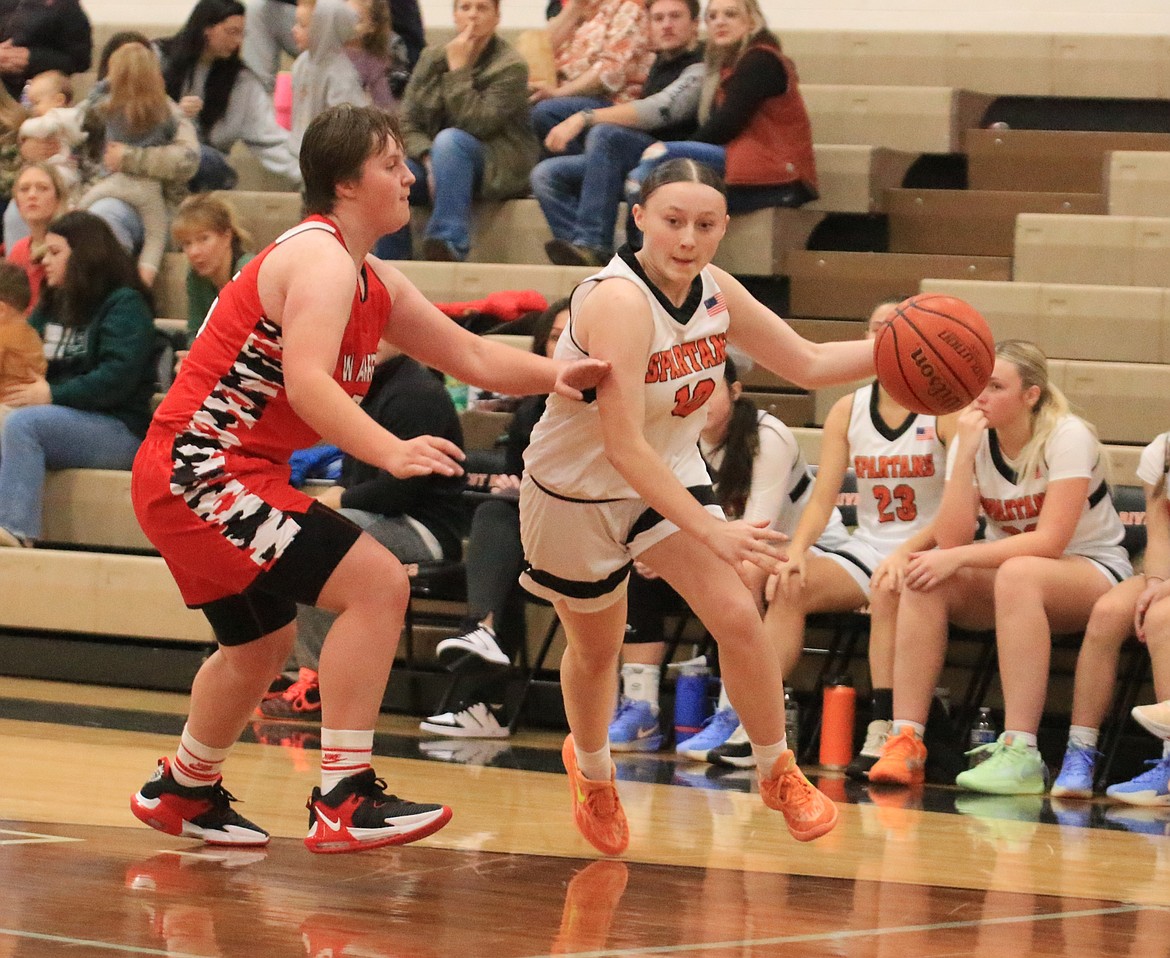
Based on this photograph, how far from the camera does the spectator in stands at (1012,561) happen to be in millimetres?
5133

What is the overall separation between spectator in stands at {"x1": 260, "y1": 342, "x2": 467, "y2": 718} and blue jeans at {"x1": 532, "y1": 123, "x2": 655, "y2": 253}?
59.4 inches

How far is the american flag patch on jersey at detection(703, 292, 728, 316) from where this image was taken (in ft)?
12.3

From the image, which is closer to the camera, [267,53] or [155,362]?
[155,362]

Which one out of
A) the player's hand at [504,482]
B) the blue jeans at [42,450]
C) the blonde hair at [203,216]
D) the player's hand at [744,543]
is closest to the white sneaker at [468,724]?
the player's hand at [504,482]

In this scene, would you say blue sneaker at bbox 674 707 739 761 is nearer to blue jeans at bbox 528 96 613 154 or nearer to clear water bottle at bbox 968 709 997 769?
clear water bottle at bbox 968 709 997 769

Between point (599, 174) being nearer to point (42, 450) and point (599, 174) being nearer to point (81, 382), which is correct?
point (81, 382)

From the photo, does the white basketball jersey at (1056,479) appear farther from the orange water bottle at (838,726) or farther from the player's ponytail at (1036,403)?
the orange water bottle at (838,726)

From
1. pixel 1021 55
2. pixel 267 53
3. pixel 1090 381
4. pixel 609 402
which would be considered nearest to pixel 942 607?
pixel 1090 381

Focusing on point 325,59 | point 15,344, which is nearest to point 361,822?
point 15,344

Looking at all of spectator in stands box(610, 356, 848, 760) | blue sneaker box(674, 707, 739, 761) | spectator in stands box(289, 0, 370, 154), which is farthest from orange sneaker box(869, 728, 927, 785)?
spectator in stands box(289, 0, 370, 154)

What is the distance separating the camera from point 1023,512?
17.7ft

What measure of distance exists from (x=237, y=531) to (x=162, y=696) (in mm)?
3256

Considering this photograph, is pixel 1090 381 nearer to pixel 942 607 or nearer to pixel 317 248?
pixel 942 607

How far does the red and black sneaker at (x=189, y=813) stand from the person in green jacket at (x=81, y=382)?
3.33 meters
